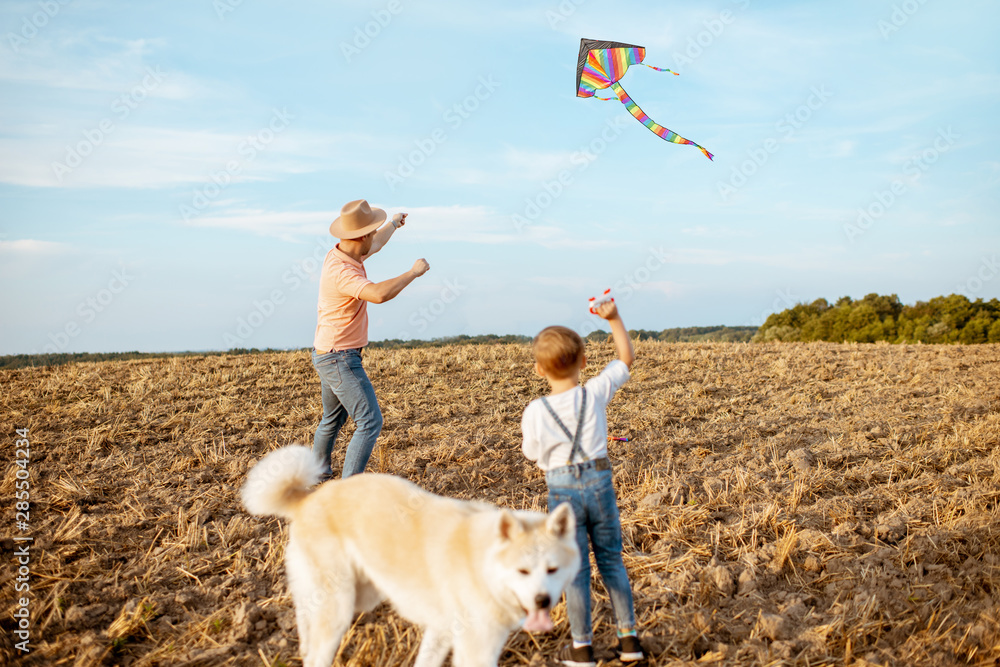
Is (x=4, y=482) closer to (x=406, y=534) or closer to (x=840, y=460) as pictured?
(x=406, y=534)

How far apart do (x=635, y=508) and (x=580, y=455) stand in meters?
2.66

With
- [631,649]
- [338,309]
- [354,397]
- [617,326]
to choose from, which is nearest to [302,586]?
[631,649]

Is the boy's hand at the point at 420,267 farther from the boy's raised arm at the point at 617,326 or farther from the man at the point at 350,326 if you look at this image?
the boy's raised arm at the point at 617,326

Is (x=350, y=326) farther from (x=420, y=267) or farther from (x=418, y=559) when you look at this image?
(x=418, y=559)

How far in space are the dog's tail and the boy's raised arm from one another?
1.76 m

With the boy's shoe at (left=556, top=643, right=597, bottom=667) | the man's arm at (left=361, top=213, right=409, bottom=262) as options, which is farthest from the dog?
the man's arm at (left=361, top=213, right=409, bottom=262)

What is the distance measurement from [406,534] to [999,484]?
228 inches

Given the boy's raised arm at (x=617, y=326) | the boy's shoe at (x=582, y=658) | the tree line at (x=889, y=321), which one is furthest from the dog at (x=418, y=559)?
the tree line at (x=889, y=321)

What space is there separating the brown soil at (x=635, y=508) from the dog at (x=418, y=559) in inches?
21.9

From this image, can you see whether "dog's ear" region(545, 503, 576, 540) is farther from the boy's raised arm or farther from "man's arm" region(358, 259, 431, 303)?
"man's arm" region(358, 259, 431, 303)

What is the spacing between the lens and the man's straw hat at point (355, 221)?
16.7 feet

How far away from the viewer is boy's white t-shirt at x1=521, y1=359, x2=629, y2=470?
3137 millimetres

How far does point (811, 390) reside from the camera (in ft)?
33.2

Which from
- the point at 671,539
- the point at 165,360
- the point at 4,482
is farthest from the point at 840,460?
the point at 165,360
